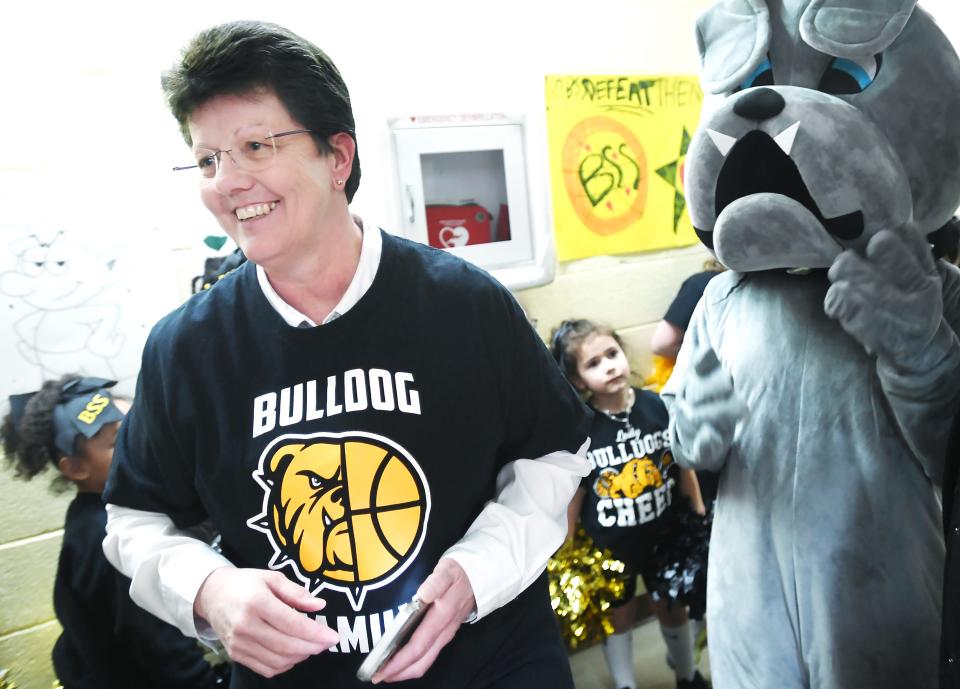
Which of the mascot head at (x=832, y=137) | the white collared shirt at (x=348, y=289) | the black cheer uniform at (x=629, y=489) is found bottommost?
the black cheer uniform at (x=629, y=489)

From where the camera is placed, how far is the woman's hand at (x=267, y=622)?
2.69ft

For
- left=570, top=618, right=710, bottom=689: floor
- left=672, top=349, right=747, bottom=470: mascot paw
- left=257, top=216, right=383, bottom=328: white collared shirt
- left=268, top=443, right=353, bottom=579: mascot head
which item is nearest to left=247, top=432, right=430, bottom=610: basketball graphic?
left=268, top=443, right=353, bottom=579: mascot head

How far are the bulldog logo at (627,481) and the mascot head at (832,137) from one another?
104cm

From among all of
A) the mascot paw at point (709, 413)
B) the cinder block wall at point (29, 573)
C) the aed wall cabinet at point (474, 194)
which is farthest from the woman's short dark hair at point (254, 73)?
the cinder block wall at point (29, 573)

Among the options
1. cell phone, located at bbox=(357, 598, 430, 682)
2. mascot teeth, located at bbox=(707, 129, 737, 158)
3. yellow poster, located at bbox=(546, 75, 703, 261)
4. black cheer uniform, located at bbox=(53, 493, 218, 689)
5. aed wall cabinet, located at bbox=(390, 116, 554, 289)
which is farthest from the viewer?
yellow poster, located at bbox=(546, 75, 703, 261)

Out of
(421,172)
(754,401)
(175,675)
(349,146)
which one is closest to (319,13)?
(421,172)

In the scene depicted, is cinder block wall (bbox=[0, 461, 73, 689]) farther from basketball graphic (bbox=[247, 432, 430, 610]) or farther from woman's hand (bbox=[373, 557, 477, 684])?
woman's hand (bbox=[373, 557, 477, 684])

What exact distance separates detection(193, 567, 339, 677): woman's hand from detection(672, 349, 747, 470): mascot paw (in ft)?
2.09

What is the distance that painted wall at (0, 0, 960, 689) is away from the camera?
1.58 meters

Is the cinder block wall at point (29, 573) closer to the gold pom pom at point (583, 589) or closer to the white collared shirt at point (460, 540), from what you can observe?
the white collared shirt at point (460, 540)

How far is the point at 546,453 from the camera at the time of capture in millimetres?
1036

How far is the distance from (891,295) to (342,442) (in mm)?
768

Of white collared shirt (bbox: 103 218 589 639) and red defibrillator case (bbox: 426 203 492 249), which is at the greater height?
red defibrillator case (bbox: 426 203 492 249)

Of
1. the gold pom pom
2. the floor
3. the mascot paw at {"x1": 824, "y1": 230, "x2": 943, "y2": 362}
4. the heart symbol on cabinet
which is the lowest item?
the floor
